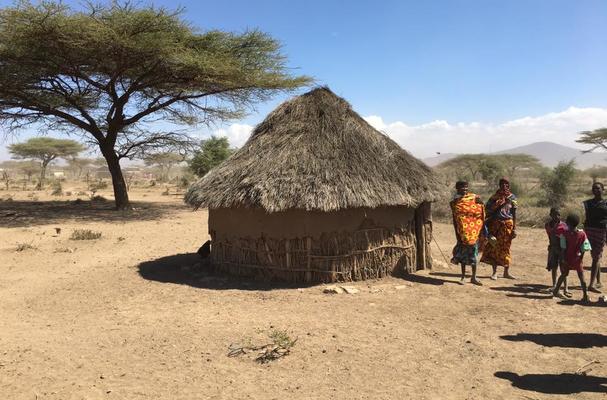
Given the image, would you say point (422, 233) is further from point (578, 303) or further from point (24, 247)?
point (24, 247)

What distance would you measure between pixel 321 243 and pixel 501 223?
8.98 feet

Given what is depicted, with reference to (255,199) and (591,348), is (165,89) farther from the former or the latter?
(591,348)

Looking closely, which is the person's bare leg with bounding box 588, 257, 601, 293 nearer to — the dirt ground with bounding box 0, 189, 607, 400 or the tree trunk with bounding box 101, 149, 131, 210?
the dirt ground with bounding box 0, 189, 607, 400

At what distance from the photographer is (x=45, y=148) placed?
4109 centimetres

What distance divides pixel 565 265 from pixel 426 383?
313 cm

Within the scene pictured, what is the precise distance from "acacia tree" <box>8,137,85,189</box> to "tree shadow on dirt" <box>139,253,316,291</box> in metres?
37.2

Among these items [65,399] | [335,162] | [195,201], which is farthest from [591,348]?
[195,201]

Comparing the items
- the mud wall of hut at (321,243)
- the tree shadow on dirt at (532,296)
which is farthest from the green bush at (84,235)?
the tree shadow on dirt at (532,296)

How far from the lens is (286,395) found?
11.9 ft

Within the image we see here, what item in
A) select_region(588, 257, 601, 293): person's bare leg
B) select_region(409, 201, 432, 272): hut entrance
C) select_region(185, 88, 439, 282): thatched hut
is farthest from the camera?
select_region(409, 201, 432, 272): hut entrance

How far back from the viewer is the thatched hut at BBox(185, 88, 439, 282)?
265 inches

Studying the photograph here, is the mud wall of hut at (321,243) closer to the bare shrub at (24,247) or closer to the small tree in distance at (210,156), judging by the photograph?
the bare shrub at (24,247)

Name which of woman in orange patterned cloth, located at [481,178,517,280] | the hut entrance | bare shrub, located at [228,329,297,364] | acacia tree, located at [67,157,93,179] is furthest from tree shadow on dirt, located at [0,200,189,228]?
acacia tree, located at [67,157,93,179]

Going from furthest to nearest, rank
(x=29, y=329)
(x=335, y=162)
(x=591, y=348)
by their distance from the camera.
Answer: (x=335, y=162) → (x=29, y=329) → (x=591, y=348)
